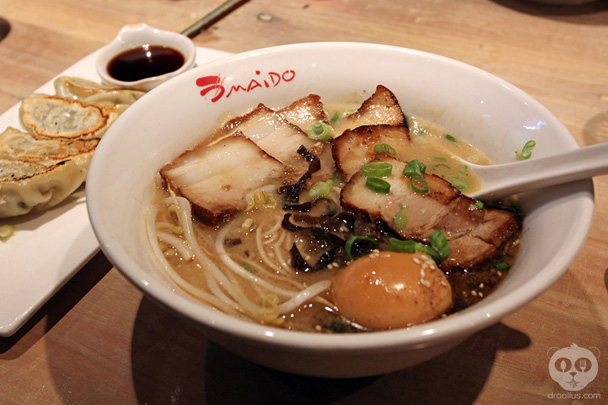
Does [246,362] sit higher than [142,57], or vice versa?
[142,57]

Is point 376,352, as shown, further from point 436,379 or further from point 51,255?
point 51,255

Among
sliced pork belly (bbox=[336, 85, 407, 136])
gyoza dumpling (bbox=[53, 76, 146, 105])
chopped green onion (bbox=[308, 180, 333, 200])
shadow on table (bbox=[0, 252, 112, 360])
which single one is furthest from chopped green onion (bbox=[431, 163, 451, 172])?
gyoza dumpling (bbox=[53, 76, 146, 105])

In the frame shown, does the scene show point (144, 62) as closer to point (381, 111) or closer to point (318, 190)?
point (381, 111)

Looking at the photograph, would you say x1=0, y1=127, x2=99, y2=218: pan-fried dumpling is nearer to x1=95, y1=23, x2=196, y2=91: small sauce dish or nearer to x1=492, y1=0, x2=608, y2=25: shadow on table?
x1=95, y1=23, x2=196, y2=91: small sauce dish

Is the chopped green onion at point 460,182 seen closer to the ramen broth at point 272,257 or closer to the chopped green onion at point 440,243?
the ramen broth at point 272,257

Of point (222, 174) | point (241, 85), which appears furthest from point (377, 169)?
point (241, 85)

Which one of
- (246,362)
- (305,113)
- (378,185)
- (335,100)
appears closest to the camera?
(246,362)
